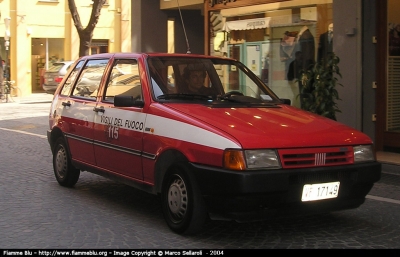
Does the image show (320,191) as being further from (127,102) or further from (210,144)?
(127,102)

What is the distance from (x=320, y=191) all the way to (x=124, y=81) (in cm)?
276

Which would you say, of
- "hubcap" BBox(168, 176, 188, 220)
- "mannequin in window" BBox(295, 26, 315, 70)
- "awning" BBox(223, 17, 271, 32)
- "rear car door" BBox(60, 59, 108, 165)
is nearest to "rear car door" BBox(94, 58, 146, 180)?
"rear car door" BBox(60, 59, 108, 165)

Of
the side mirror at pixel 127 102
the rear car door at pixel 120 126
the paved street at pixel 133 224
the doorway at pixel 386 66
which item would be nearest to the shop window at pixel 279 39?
the doorway at pixel 386 66

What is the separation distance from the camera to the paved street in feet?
19.9

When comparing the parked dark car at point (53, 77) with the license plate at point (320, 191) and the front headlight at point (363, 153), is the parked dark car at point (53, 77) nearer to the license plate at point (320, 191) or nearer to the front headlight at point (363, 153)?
the front headlight at point (363, 153)

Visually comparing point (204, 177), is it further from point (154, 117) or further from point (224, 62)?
point (224, 62)

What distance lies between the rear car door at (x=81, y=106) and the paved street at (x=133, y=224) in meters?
0.62

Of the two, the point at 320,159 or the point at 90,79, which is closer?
the point at 320,159

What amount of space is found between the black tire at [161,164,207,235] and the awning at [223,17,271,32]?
30.7ft

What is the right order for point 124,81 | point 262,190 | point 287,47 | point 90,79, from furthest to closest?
point 287,47 → point 90,79 → point 124,81 → point 262,190

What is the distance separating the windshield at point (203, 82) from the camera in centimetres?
Answer: 715

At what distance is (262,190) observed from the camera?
5719mm

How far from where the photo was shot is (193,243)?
6070 mm

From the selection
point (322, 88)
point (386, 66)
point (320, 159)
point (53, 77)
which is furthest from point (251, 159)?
point (53, 77)
